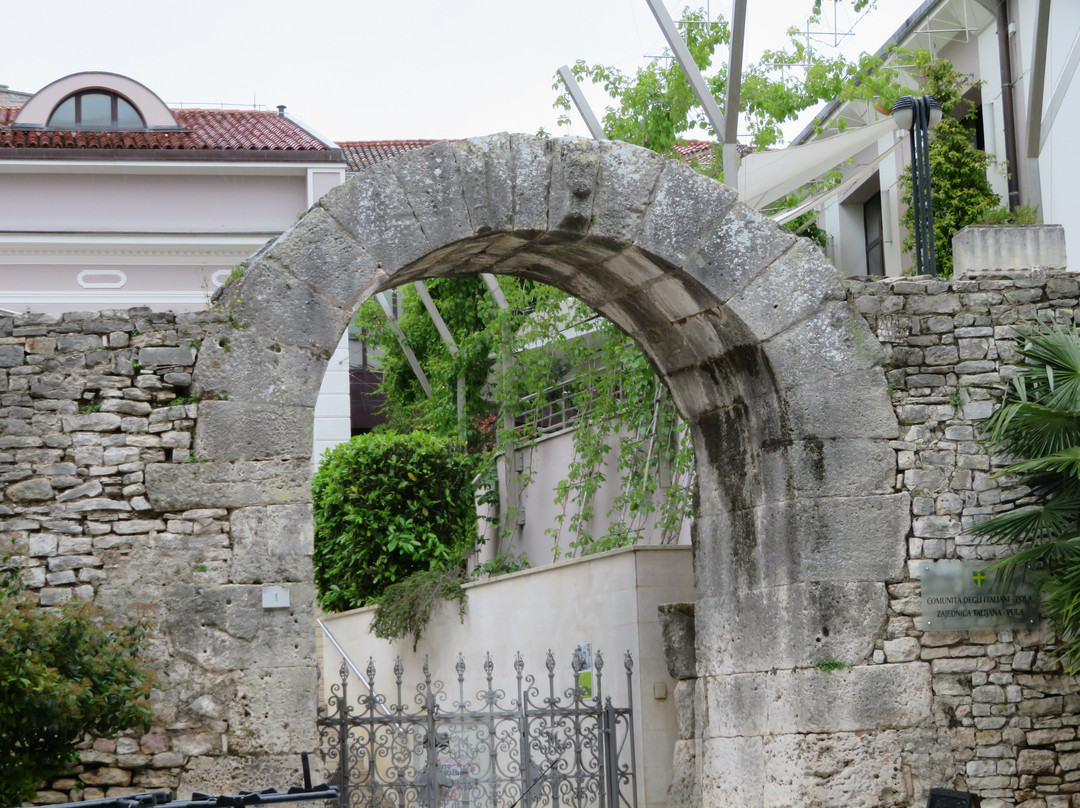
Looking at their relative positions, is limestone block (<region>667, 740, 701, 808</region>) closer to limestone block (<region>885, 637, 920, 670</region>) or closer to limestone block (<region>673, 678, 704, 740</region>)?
limestone block (<region>673, 678, 704, 740</region>)

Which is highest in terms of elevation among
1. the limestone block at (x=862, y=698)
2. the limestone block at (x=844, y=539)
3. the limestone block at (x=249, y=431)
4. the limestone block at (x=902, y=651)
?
Answer: the limestone block at (x=249, y=431)

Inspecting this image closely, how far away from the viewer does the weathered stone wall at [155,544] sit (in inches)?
223

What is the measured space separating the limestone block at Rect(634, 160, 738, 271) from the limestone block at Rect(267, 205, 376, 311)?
4.52ft

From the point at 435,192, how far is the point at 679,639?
9.24 feet

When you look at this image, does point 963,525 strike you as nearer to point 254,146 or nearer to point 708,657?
point 708,657

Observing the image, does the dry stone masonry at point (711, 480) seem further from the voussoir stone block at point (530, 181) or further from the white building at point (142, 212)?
the white building at point (142, 212)

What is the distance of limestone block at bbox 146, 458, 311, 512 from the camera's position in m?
5.83

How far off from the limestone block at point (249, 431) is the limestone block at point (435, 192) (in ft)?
3.55

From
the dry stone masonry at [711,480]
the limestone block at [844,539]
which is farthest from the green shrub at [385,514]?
the limestone block at [844,539]

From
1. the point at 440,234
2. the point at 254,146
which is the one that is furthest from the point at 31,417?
the point at 254,146

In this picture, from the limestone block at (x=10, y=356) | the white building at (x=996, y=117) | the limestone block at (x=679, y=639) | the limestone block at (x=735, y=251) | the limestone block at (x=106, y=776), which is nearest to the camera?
the limestone block at (x=106, y=776)

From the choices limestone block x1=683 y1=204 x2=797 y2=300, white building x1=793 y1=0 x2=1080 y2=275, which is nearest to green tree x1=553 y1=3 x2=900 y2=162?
white building x1=793 y1=0 x2=1080 y2=275

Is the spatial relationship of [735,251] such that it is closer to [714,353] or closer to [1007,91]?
[714,353]

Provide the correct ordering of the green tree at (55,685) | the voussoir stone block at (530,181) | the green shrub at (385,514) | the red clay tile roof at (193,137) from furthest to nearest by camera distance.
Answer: the red clay tile roof at (193,137) → the green shrub at (385,514) → the voussoir stone block at (530,181) → the green tree at (55,685)
